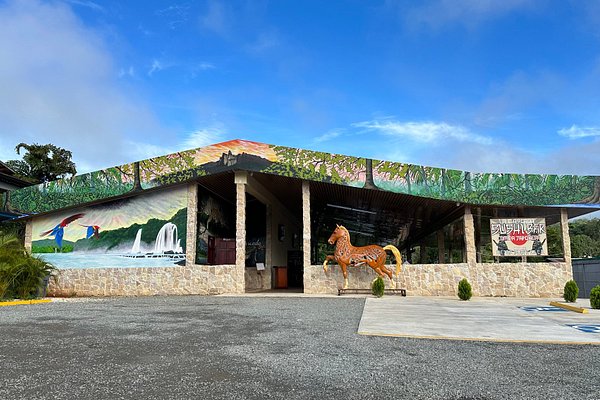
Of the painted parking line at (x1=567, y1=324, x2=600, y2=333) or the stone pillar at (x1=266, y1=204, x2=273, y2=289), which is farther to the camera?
the stone pillar at (x1=266, y1=204, x2=273, y2=289)

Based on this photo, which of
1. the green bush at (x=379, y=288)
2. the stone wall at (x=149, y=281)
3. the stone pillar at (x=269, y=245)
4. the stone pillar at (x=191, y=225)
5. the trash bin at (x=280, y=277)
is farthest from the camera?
the trash bin at (x=280, y=277)

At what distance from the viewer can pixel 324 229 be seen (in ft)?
109

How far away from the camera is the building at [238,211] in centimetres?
1786

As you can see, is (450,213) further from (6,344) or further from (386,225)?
(6,344)

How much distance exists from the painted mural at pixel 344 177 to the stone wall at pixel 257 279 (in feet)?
22.3

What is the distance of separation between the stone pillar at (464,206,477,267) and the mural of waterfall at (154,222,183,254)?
1212cm

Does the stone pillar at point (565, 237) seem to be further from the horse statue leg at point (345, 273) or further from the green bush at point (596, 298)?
the horse statue leg at point (345, 273)

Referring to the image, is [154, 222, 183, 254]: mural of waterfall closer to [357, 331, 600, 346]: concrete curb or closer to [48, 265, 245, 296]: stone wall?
[48, 265, 245, 296]: stone wall

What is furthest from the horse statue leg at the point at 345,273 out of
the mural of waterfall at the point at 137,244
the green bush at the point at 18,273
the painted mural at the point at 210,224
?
the green bush at the point at 18,273

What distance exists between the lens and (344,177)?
1834 centimetres

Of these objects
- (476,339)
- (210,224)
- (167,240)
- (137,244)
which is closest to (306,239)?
(210,224)

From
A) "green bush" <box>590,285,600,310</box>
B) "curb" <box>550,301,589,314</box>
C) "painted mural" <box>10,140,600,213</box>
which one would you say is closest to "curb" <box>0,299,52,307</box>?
"painted mural" <box>10,140,600,213</box>

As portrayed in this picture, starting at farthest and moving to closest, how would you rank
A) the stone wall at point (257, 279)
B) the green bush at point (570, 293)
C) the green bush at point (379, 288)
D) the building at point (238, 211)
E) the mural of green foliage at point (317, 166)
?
the stone wall at point (257, 279), the mural of green foliage at point (317, 166), the building at point (238, 211), the green bush at point (379, 288), the green bush at point (570, 293)

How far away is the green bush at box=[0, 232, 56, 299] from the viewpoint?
14.9 m
